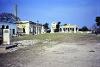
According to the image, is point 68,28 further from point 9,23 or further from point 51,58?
point 51,58

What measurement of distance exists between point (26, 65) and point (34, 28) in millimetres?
85898

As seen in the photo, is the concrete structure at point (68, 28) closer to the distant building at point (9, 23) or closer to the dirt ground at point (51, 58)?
the distant building at point (9, 23)

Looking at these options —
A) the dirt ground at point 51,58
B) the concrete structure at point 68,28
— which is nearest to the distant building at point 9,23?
the concrete structure at point 68,28

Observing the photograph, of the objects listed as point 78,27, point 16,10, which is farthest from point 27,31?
point 78,27

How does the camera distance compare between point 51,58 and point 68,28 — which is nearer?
point 51,58

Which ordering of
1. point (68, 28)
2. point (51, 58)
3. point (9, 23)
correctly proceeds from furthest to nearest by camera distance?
point (68, 28)
point (9, 23)
point (51, 58)

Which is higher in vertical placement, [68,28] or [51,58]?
[68,28]

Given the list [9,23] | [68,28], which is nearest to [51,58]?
[9,23]

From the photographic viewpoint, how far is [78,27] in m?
120

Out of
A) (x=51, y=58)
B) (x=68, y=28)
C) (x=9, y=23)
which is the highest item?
(x=9, y=23)

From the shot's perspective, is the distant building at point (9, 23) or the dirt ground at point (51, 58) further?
the distant building at point (9, 23)

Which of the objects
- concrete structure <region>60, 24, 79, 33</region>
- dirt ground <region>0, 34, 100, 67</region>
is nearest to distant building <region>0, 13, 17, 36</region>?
concrete structure <region>60, 24, 79, 33</region>

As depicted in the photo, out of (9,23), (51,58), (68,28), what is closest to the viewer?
(51,58)

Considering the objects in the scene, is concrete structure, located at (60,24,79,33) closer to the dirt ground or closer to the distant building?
the distant building
